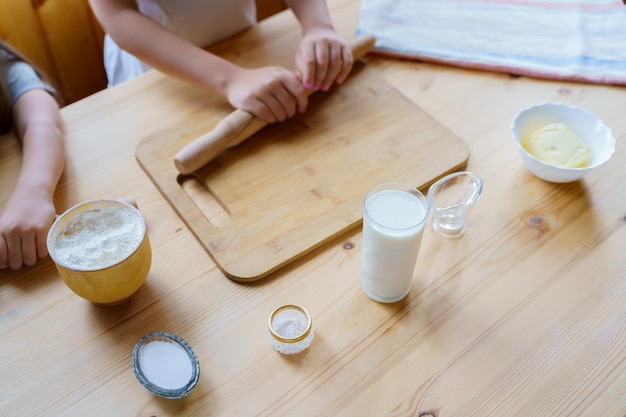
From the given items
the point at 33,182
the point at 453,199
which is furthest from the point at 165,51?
the point at 453,199

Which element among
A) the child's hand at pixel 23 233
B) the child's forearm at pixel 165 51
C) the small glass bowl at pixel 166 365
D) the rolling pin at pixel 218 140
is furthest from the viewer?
the child's forearm at pixel 165 51

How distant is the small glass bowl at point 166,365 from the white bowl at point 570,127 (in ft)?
1.89

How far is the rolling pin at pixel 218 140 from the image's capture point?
2.74 feet

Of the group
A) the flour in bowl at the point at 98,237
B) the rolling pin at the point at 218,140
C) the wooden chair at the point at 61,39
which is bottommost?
the wooden chair at the point at 61,39


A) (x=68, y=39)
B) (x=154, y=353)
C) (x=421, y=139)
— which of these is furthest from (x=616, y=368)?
(x=68, y=39)

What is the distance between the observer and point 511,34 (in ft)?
3.59

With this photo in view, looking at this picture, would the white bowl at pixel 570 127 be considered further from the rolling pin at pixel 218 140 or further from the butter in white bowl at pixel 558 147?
the rolling pin at pixel 218 140

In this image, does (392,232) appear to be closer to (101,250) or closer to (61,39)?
(101,250)

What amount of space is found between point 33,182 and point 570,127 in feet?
2.79

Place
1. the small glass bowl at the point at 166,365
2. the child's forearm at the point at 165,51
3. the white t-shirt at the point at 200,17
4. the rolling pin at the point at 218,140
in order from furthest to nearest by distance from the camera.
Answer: the white t-shirt at the point at 200,17 → the child's forearm at the point at 165,51 → the rolling pin at the point at 218,140 → the small glass bowl at the point at 166,365

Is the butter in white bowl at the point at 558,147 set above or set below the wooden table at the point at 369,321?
above

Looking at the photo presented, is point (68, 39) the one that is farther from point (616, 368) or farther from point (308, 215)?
point (616, 368)

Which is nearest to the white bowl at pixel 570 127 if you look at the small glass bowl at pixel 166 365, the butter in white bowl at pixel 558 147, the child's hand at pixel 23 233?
the butter in white bowl at pixel 558 147

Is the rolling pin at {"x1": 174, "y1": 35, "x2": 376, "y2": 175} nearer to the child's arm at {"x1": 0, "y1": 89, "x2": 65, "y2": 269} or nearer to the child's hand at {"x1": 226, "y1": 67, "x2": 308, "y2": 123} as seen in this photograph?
the child's hand at {"x1": 226, "y1": 67, "x2": 308, "y2": 123}
